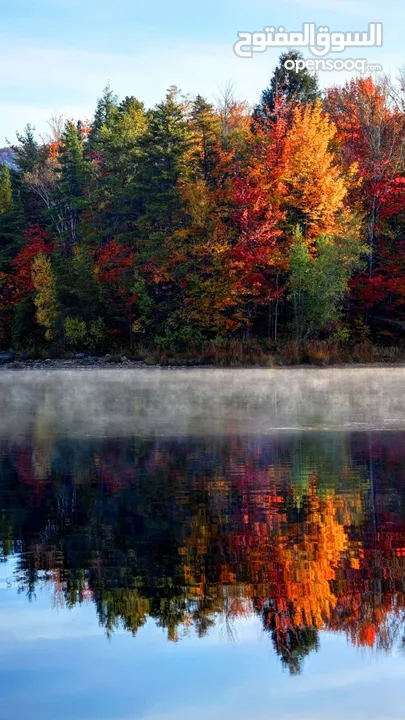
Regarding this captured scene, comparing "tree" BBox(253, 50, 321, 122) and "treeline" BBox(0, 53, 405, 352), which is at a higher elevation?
"tree" BBox(253, 50, 321, 122)

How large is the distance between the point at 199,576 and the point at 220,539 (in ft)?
5.11

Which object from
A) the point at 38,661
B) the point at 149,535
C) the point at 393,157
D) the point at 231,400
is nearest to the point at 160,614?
the point at 38,661

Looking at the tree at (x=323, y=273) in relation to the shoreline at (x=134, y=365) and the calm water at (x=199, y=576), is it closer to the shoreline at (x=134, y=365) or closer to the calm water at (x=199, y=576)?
the shoreline at (x=134, y=365)

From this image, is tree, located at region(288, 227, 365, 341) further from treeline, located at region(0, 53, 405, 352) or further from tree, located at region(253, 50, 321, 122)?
tree, located at region(253, 50, 321, 122)

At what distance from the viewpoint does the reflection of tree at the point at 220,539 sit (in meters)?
7.55

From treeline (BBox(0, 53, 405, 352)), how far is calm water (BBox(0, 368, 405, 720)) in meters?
37.0

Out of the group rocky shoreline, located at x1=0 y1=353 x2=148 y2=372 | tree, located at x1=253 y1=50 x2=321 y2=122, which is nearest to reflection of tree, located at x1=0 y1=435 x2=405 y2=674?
rocky shoreline, located at x1=0 y1=353 x2=148 y2=372

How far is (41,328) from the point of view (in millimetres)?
71125

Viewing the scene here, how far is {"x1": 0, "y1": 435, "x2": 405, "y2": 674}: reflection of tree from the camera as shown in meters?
7.55

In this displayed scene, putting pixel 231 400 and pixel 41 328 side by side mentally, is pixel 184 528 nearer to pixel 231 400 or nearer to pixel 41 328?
pixel 231 400

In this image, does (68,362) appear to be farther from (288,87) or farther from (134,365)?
(288,87)

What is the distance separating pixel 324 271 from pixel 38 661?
4887 cm

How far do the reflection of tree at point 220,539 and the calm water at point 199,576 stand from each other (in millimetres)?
22

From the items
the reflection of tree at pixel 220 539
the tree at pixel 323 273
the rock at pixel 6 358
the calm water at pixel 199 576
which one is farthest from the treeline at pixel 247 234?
the reflection of tree at pixel 220 539
